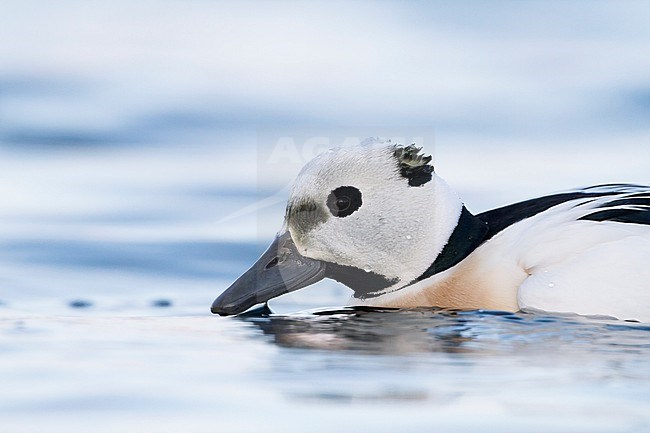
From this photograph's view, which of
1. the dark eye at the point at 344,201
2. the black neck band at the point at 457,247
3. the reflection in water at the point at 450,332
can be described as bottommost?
the reflection in water at the point at 450,332

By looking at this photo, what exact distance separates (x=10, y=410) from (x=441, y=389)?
4.90ft

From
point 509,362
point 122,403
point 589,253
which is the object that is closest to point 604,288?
point 589,253

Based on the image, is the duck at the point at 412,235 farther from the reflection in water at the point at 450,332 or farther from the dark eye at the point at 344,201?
the reflection in water at the point at 450,332

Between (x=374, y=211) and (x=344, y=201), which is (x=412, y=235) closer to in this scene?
(x=374, y=211)

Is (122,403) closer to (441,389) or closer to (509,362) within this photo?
(441,389)

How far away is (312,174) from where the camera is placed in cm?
641

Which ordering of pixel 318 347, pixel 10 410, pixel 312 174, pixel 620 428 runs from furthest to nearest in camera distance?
pixel 312 174, pixel 318 347, pixel 10 410, pixel 620 428

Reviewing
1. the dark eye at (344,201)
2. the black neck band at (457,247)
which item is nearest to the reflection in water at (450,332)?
the black neck band at (457,247)

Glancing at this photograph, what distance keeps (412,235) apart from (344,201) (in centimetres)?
41

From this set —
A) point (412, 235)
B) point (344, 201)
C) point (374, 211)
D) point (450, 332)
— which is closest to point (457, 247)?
point (412, 235)

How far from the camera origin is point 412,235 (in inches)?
261

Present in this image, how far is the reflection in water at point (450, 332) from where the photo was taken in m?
5.34

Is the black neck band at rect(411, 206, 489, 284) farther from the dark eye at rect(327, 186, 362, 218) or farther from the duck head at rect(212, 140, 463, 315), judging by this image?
the dark eye at rect(327, 186, 362, 218)

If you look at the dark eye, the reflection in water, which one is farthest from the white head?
the reflection in water
